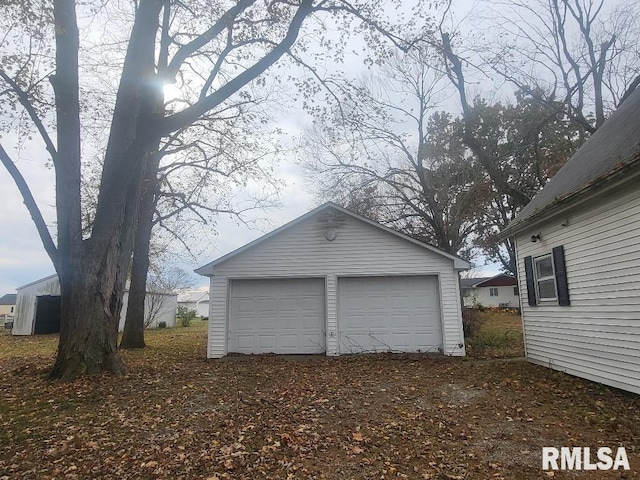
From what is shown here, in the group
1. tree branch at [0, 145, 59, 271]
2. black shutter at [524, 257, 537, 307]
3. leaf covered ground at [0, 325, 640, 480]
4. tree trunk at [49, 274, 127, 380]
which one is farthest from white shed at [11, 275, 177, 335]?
black shutter at [524, 257, 537, 307]

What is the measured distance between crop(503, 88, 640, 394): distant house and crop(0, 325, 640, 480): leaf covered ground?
67 centimetres

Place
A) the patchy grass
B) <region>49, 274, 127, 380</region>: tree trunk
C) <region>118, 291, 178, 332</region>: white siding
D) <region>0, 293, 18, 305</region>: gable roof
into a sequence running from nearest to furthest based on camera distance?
<region>49, 274, 127, 380</region>: tree trunk < the patchy grass < <region>118, 291, 178, 332</region>: white siding < <region>0, 293, 18, 305</region>: gable roof

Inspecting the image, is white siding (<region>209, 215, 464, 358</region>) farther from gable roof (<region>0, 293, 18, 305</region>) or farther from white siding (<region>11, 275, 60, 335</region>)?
gable roof (<region>0, 293, 18, 305</region>)

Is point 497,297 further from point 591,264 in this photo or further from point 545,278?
point 591,264

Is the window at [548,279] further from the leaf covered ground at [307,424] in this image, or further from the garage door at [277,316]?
the garage door at [277,316]

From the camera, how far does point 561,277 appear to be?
27.7 feet

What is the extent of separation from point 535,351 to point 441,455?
6.64 m

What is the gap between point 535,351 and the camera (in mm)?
9773

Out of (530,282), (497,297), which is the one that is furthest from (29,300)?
(497,297)

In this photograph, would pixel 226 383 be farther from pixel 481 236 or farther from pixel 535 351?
pixel 481 236

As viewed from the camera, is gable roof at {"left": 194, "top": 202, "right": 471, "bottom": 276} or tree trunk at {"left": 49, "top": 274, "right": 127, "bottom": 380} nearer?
tree trunk at {"left": 49, "top": 274, "right": 127, "bottom": 380}

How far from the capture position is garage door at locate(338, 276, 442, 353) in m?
11.6

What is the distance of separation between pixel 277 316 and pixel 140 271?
22.7 ft

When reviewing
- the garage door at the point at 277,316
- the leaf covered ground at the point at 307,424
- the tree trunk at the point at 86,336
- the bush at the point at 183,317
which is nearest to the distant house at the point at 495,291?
the bush at the point at 183,317
